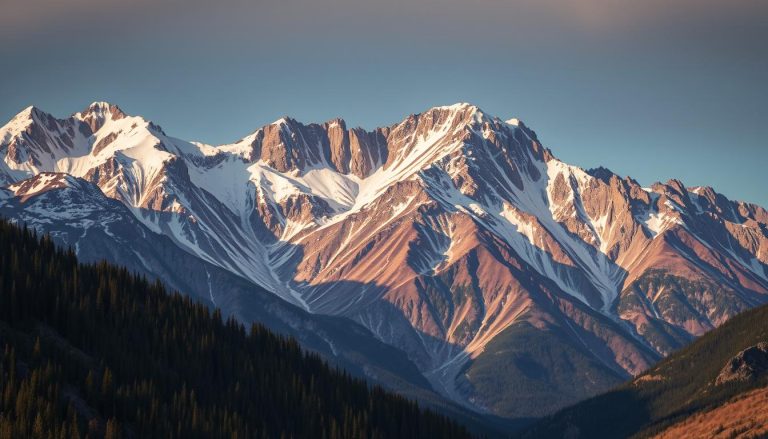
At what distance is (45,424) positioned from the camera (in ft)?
653

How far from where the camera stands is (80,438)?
199m

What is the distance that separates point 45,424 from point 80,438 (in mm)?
5827

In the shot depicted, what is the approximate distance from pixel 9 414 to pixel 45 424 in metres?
5.96

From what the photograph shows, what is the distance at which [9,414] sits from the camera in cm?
19950

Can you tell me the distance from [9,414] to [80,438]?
11.7 meters
